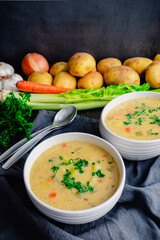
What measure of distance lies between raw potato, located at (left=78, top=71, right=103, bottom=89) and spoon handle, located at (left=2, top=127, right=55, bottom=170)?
0.90 metres

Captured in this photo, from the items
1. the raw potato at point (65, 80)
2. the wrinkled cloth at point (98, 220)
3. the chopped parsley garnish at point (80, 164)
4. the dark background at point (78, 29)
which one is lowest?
the wrinkled cloth at point (98, 220)

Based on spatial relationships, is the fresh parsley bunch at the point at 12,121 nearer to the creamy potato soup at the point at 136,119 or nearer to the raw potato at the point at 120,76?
the creamy potato soup at the point at 136,119

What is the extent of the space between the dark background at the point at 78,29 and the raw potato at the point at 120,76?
69 centimetres

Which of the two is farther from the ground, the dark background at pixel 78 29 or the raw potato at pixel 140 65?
the dark background at pixel 78 29

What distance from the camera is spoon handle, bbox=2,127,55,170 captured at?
1602mm

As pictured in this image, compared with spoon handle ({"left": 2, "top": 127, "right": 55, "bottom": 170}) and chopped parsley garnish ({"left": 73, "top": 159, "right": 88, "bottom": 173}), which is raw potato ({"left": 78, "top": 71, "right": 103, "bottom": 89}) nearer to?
spoon handle ({"left": 2, "top": 127, "right": 55, "bottom": 170})

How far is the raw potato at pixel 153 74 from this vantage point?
8.59 ft

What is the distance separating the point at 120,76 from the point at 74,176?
156cm

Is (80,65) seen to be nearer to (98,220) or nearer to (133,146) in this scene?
(133,146)

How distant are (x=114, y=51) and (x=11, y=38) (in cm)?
→ 141

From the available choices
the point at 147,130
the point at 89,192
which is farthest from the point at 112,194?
the point at 147,130

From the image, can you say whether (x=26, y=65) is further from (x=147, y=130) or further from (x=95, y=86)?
(x=147, y=130)

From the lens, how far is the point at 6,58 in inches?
126

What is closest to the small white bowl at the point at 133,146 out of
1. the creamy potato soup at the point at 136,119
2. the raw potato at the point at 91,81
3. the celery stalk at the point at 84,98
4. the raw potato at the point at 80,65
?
the creamy potato soup at the point at 136,119
